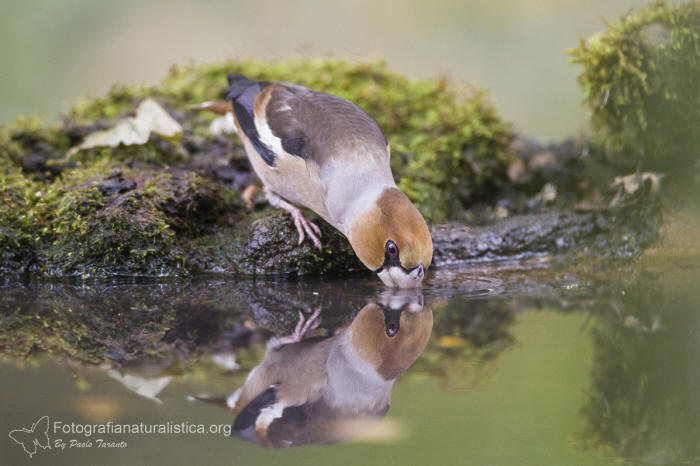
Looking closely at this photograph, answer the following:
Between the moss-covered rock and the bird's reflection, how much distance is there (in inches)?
64.1

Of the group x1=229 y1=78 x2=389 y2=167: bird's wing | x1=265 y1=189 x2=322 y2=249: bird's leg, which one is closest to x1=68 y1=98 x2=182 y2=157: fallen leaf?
x1=229 y1=78 x2=389 y2=167: bird's wing

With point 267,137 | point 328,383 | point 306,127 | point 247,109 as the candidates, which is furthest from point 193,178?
point 328,383

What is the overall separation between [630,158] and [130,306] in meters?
4.24

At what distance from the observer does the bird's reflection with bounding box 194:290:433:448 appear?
226 centimetres

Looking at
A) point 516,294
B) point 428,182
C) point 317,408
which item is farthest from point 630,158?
point 317,408

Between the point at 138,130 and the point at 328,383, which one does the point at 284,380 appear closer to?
the point at 328,383

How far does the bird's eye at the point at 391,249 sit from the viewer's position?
3.85m

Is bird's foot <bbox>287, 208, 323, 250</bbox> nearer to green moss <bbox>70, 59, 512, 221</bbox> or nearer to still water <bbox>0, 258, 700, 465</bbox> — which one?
still water <bbox>0, 258, 700, 465</bbox>

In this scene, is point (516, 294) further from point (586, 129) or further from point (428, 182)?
point (586, 129)

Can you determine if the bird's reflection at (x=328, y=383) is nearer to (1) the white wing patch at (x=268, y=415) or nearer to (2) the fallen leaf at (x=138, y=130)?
(1) the white wing patch at (x=268, y=415)

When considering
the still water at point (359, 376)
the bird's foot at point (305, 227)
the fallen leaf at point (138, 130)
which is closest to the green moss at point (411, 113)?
the fallen leaf at point (138, 130)

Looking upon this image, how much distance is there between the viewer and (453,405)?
95.0 inches

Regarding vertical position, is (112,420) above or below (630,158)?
below

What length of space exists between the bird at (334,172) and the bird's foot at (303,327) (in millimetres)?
616
